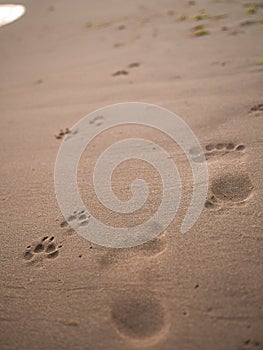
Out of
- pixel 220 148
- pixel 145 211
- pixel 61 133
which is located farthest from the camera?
pixel 61 133

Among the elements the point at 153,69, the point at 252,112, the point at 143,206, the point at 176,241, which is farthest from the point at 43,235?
the point at 153,69

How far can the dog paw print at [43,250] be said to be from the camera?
1721 mm

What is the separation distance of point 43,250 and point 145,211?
617 mm

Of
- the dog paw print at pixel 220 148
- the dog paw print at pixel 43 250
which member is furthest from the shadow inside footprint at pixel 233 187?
the dog paw print at pixel 43 250

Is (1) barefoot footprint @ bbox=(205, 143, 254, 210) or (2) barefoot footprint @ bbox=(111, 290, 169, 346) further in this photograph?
(1) barefoot footprint @ bbox=(205, 143, 254, 210)

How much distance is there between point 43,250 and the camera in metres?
1.76

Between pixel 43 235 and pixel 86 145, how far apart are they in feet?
2.88

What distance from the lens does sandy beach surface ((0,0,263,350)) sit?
1.39 metres

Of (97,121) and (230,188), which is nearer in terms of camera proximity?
(230,188)

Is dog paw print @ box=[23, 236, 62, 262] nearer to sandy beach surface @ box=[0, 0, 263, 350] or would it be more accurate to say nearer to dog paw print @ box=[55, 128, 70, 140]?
sandy beach surface @ box=[0, 0, 263, 350]

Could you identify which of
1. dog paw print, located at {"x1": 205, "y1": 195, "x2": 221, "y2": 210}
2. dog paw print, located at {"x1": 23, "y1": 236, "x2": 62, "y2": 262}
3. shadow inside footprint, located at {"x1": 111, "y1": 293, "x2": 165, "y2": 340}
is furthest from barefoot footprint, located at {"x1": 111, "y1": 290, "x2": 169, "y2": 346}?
dog paw print, located at {"x1": 205, "y1": 195, "x2": 221, "y2": 210}

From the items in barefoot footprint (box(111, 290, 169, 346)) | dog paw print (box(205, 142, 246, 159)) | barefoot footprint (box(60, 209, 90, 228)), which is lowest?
barefoot footprint (box(111, 290, 169, 346))

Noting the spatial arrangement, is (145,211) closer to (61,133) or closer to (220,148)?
(220,148)

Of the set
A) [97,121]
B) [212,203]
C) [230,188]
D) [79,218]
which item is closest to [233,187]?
[230,188]
